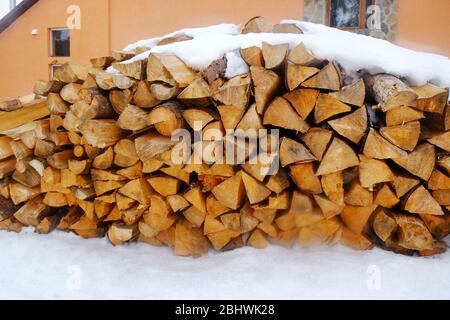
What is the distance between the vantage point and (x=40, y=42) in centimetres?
718

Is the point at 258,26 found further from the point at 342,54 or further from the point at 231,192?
the point at 231,192

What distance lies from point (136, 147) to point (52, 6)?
22.0 ft

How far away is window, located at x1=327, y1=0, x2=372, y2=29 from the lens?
4.94 meters

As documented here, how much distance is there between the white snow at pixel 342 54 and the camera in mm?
1831

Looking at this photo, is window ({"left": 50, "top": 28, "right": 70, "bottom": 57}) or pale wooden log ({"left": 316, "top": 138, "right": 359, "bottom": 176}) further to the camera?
window ({"left": 50, "top": 28, "right": 70, "bottom": 57})

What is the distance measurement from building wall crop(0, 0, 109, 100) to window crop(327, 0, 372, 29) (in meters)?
3.97

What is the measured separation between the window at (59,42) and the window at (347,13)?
516 cm

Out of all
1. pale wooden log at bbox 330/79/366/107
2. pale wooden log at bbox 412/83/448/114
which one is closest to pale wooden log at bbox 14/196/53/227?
pale wooden log at bbox 330/79/366/107

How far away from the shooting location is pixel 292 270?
1811 mm

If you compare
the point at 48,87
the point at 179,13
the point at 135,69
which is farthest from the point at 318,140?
the point at 179,13

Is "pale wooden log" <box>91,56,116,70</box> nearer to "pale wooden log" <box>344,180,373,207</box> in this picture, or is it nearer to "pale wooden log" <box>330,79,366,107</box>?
"pale wooden log" <box>330,79,366,107</box>

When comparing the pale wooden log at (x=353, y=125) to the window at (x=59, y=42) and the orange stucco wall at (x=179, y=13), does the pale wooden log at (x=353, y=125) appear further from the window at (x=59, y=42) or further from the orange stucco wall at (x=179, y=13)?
the window at (x=59, y=42)

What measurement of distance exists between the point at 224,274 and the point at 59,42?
7039 millimetres

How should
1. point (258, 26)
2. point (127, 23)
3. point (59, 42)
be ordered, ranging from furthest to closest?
point (59, 42), point (127, 23), point (258, 26)
